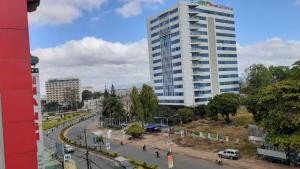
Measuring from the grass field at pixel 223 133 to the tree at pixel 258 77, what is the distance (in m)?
17.9

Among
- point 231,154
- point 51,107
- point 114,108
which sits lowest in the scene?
point 231,154

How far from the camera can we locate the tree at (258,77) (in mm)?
100000

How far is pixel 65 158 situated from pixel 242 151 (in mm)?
26311

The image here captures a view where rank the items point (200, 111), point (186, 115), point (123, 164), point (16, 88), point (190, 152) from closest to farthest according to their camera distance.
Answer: point (16, 88), point (123, 164), point (190, 152), point (186, 115), point (200, 111)

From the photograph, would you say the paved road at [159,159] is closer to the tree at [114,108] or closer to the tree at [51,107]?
the tree at [114,108]

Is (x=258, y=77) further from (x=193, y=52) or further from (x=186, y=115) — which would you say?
(x=186, y=115)

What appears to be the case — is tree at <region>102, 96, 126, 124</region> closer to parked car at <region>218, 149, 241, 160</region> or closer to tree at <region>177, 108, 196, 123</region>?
tree at <region>177, 108, 196, 123</region>

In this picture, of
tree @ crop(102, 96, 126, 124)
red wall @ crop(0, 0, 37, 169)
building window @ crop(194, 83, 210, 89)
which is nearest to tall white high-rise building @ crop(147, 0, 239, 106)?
building window @ crop(194, 83, 210, 89)

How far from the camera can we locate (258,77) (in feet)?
331

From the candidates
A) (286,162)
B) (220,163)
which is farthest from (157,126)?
(286,162)

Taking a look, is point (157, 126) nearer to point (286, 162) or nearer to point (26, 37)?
point (286, 162)

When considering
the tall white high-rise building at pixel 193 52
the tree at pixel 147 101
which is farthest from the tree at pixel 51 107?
the tree at pixel 147 101

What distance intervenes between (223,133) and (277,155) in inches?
954

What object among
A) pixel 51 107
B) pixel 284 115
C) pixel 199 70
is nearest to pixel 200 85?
pixel 199 70
